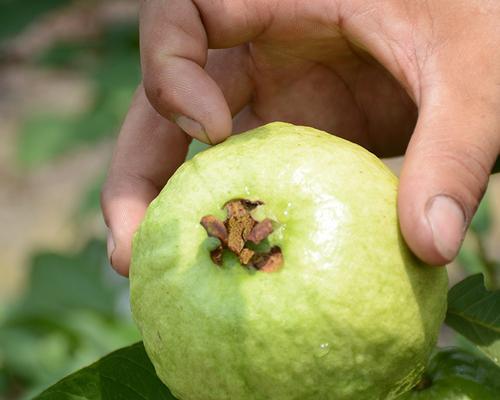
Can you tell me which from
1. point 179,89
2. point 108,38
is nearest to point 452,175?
point 179,89

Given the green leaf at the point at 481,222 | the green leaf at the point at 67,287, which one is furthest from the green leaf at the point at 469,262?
the green leaf at the point at 67,287

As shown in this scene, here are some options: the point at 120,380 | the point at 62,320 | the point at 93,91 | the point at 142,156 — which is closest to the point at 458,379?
the point at 120,380

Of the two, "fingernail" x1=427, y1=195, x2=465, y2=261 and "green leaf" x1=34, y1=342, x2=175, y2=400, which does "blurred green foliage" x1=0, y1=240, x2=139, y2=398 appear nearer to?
"green leaf" x1=34, y1=342, x2=175, y2=400

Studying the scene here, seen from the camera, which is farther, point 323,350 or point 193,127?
point 193,127

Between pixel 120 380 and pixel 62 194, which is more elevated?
pixel 120 380

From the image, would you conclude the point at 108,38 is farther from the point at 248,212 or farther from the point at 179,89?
the point at 248,212

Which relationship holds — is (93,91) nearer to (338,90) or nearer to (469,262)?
(469,262)

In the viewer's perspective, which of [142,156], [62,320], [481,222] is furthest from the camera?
[62,320]

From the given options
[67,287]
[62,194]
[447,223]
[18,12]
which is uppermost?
[447,223]

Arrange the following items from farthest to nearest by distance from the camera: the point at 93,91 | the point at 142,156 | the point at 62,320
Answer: the point at 93,91, the point at 62,320, the point at 142,156
